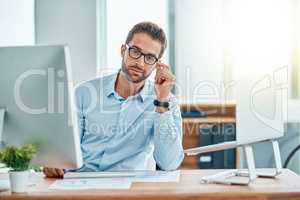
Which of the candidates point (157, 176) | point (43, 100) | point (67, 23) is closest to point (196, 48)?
point (67, 23)

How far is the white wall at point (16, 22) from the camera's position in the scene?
119 inches

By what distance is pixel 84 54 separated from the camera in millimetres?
3910

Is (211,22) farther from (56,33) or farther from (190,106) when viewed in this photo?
(56,33)

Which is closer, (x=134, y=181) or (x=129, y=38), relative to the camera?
(x=134, y=181)

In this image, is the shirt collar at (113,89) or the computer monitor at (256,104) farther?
the shirt collar at (113,89)

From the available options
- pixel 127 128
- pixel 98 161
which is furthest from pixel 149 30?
pixel 98 161

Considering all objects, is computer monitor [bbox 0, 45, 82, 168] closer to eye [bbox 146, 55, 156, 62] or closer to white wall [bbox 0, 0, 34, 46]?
eye [bbox 146, 55, 156, 62]

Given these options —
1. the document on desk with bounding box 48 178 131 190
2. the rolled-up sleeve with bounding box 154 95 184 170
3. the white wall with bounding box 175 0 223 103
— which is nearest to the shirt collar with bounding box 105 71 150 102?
the rolled-up sleeve with bounding box 154 95 184 170

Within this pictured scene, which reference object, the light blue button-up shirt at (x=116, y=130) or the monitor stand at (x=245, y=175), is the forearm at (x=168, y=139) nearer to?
the light blue button-up shirt at (x=116, y=130)

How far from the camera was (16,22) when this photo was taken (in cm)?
327

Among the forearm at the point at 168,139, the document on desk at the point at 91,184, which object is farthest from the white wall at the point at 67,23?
the document on desk at the point at 91,184

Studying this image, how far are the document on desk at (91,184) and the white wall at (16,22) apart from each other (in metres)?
1.49

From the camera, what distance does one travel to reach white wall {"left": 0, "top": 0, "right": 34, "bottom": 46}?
3.01m

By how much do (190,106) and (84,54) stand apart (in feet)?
2.97
